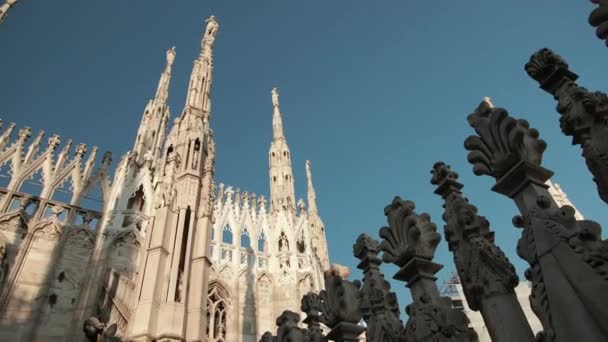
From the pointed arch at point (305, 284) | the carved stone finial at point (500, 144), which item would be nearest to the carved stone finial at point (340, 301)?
the carved stone finial at point (500, 144)

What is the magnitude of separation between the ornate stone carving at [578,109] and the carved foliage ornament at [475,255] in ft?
2.81

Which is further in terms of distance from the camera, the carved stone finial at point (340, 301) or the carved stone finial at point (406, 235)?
the carved stone finial at point (340, 301)

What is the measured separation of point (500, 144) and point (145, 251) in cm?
953

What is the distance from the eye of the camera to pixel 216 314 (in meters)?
21.5

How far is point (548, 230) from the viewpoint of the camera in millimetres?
→ 2873

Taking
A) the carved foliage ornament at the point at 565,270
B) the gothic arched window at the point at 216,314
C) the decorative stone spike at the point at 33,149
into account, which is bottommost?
the carved foliage ornament at the point at 565,270

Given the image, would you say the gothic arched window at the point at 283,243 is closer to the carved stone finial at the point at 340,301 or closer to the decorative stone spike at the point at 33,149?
the decorative stone spike at the point at 33,149

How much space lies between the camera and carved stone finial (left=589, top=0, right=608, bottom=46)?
10.3ft

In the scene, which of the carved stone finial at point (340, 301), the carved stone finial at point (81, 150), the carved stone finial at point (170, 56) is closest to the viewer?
the carved stone finial at point (340, 301)

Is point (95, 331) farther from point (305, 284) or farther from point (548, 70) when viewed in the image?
point (305, 284)

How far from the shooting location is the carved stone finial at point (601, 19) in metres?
3.13

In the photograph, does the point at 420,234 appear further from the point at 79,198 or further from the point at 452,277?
the point at 452,277

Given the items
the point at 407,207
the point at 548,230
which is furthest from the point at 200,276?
the point at 548,230

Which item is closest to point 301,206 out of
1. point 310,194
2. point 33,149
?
point 310,194
